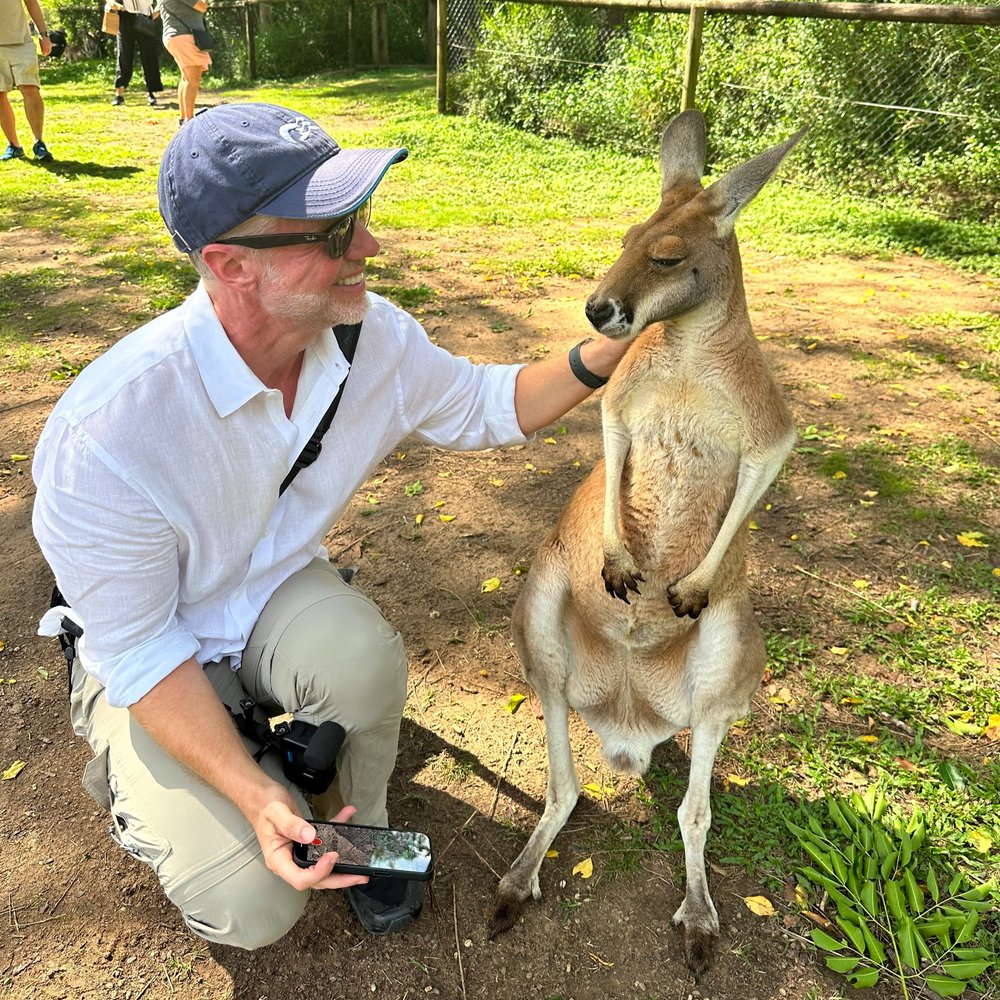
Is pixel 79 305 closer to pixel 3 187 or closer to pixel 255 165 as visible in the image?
pixel 3 187

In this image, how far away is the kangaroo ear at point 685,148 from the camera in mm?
1859

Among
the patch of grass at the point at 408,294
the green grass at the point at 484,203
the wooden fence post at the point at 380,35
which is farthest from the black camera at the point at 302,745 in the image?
the wooden fence post at the point at 380,35

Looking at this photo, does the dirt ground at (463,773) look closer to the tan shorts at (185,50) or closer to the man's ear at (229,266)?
the man's ear at (229,266)

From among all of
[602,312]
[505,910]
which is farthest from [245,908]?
[602,312]

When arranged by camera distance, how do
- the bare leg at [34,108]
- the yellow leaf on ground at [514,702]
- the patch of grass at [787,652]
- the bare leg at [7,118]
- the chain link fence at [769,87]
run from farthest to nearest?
the bare leg at [34,108] → the bare leg at [7,118] → the chain link fence at [769,87] → the patch of grass at [787,652] → the yellow leaf on ground at [514,702]

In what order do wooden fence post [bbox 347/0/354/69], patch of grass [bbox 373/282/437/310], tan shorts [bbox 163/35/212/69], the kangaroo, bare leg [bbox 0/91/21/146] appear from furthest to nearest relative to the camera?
1. wooden fence post [bbox 347/0/354/69]
2. tan shorts [bbox 163/35/212/69]
3. bare leg [bbox 0/91/21/146]
4. patch of grass [bbox 373/282/437/310]
5. the kangaroo

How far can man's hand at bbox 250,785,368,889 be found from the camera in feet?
4.58

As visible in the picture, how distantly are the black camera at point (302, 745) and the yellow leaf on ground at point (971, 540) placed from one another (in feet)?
7.32

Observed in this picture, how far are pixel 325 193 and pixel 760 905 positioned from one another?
1.64 meters

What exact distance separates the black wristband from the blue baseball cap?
683mm

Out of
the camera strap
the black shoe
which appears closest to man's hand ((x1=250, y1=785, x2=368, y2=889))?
the black shoe

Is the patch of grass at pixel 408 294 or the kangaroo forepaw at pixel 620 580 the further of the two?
the patch of grass at pixel 408 294

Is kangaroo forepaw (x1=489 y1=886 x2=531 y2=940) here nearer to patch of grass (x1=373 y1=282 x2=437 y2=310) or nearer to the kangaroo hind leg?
the kangaroo hind leg

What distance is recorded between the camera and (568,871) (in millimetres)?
1935
